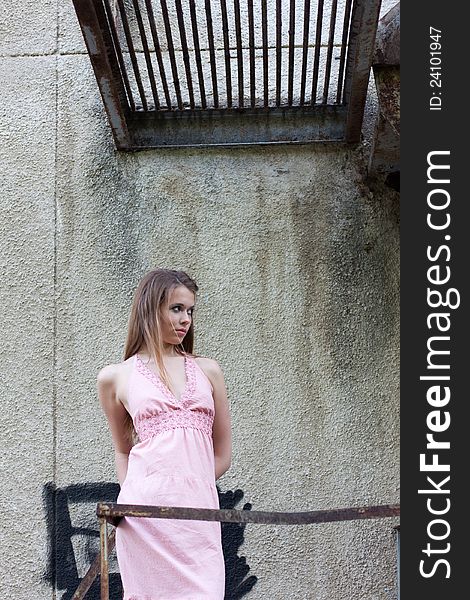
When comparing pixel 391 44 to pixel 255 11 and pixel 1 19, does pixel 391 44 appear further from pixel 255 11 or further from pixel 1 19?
pixel 1 19

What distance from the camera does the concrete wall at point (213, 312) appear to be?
439 centimetres

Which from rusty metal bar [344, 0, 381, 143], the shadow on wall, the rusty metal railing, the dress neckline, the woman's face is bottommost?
the shadow on wall

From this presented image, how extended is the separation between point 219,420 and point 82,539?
4.71 ft

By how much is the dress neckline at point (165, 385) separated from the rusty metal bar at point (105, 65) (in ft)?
6.01

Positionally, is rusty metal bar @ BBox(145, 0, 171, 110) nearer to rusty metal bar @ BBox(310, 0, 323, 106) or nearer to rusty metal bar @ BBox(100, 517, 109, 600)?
rusty metal bar @ BBox(310, 0, 323, 106)

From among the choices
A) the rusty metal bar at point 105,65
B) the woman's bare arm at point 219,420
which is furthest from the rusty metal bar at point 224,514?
the rusty metal bar at point 105,65

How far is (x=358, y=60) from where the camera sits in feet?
14.1

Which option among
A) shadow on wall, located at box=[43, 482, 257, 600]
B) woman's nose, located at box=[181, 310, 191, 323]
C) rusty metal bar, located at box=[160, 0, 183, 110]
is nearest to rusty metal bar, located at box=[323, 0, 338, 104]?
rusty metal bar, located at box=[160, 0, 183, 110]

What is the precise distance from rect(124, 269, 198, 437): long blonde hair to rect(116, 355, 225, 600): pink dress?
0.11 metres

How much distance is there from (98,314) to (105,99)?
1.11 m

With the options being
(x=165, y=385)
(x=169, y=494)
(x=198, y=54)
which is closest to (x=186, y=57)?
(x=198, y=54)

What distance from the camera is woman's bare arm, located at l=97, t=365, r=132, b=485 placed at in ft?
10.9

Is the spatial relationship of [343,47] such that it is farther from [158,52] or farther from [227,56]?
[158,52]

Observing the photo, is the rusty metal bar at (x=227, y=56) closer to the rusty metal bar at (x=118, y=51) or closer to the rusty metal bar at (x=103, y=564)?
the rusty metal bar at (x=118, y=51)
